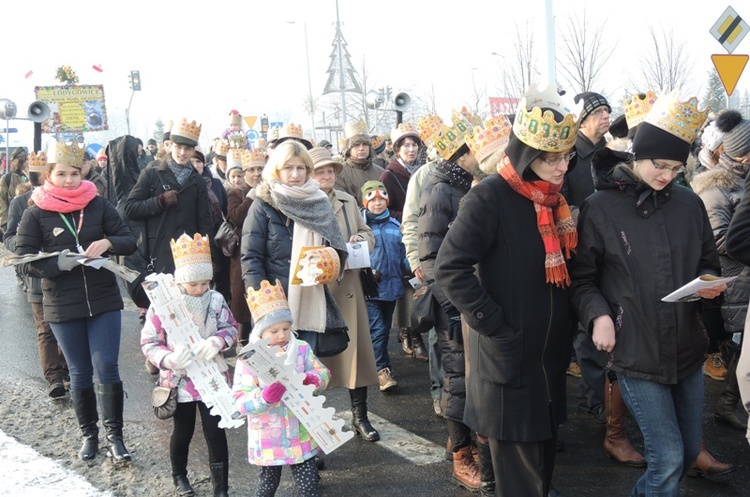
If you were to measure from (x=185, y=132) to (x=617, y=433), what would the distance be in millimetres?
4577

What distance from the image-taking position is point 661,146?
3686 millimetres

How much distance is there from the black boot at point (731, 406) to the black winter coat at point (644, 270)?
227 centimetres

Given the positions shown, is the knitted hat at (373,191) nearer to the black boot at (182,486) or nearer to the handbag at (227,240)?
the handbag at (227,240)

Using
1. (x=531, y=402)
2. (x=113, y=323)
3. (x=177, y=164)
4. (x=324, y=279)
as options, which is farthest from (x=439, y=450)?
(x=177, y=164)

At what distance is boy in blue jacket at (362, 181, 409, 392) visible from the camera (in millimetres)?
7027

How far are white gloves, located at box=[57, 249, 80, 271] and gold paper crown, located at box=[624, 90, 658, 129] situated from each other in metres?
4.00

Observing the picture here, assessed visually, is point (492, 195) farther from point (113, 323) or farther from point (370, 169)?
point (370, 169)

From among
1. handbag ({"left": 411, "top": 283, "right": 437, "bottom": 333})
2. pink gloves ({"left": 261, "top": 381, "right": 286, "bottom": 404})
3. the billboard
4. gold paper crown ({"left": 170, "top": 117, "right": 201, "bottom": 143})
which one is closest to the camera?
pink gloves ({"left": 261, "top": 381, "right": 286, "bottom": 404})

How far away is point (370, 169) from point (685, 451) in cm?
567

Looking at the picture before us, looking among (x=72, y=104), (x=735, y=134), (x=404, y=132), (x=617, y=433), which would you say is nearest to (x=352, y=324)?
(x=617, y=433)

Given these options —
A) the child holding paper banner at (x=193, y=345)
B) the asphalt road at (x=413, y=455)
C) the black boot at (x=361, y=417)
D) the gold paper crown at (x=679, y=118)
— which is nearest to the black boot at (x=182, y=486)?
the child holding paper banner at (x=193, y=345)

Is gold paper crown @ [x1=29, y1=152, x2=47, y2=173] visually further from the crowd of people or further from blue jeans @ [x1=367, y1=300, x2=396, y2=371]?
blue jeans @ [x1=367, y1=300, x2=396, y2=371]

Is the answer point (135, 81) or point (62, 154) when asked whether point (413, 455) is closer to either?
point (62, 154)

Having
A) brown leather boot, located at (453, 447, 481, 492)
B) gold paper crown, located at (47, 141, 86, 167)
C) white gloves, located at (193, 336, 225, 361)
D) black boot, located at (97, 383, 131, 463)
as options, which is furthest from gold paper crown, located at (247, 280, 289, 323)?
gold paper crown, located at (47, 141, 86, 167)
